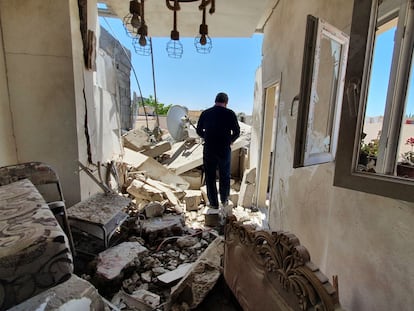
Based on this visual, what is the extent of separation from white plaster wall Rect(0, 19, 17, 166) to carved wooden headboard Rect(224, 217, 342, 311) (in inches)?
79.3

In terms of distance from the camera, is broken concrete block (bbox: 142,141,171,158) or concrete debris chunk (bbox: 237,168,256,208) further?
broken concrete block (bbox: 142,141,171,158)

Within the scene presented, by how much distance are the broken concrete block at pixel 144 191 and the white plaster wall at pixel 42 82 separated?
1.05m

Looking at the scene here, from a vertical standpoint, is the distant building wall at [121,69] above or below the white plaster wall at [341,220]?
above

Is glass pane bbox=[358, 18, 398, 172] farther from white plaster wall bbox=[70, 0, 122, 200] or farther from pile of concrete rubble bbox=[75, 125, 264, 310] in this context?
white plaster wall bbox=[70, 0, 122, 200]

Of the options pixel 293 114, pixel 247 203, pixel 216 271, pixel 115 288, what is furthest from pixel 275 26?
pixel 115 288

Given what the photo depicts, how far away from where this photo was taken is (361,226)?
1.15m

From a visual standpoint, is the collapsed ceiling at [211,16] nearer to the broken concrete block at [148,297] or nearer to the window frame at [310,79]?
the window frame at [310,79]

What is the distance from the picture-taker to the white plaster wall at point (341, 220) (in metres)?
0.94

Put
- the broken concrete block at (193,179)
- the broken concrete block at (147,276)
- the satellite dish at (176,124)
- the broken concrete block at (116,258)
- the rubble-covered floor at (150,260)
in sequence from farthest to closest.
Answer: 1. the satellite dish at (176,124)
2. the broken concrete block at (193,179)
3. the broken concrete block at (147,276)
4. the broken concrete block at (116,258)
5. the rubble-covered floor at (150,260)

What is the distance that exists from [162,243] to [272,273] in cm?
152

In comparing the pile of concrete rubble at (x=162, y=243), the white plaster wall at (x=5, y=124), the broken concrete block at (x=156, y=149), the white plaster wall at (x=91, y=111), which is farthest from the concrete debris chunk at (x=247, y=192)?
the white plaster wall at (x=5, y=124)

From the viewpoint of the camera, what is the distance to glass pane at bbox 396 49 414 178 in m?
0.92

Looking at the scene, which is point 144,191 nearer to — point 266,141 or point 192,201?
point 192,201

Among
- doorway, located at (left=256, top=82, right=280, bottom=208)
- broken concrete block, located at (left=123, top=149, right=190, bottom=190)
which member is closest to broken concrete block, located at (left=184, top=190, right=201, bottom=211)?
broken concrete block, located at (left=123, top=149, right=190, bottom=190)
